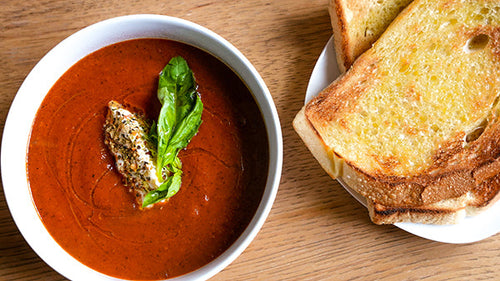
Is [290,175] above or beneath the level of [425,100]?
beneath

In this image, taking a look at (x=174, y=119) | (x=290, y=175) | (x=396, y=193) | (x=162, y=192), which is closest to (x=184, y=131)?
(x=174, y=119)

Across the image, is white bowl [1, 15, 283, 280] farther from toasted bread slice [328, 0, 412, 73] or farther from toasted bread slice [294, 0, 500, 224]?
toasted bread slice [328, 0, 412, 73]

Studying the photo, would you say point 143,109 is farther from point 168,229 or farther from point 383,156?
point 383,156

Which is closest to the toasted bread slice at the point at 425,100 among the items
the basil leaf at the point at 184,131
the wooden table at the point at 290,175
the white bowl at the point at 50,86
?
the wooden table at the point at 290,175

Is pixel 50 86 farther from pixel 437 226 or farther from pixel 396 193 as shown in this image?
pixel 437 226

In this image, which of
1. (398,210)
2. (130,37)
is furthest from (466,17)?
(130,37)

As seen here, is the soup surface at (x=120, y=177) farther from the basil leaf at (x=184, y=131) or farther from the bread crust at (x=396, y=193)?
the bread crust at (x=396, y=193)
